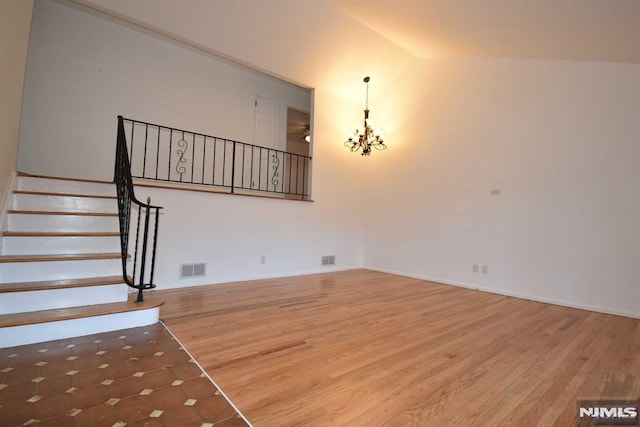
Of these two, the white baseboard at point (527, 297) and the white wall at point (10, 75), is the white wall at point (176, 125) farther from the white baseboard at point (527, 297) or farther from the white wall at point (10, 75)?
the white baseboard at point (527, 297)

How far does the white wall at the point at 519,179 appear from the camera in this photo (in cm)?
361

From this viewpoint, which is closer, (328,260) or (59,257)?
(59,257)

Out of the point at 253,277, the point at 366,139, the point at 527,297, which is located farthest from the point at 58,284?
the point at 527,297

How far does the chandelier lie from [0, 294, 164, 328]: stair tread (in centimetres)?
448

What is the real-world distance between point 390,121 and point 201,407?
568 cm

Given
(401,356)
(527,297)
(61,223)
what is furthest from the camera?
(527,297)

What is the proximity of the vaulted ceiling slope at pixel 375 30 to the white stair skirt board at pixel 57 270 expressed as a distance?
3.15 metres

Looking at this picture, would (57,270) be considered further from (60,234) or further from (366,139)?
(366,139)

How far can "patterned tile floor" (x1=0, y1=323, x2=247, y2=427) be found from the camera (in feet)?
4.71

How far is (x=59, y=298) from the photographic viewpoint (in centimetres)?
249

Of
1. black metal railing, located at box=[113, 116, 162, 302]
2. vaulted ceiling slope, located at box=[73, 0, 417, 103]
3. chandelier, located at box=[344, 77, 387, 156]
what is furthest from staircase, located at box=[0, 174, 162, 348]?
chandelier, located at box=[344, 77, 387, 156]

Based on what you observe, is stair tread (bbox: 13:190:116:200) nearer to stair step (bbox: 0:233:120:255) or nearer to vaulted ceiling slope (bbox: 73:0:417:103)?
stair step (bbox: 0:233:120:255)

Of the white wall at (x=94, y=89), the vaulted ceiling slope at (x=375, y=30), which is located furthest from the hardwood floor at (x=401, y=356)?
the vaulted ceiling slope at (x=375, y=30)

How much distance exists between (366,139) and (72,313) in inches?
198
